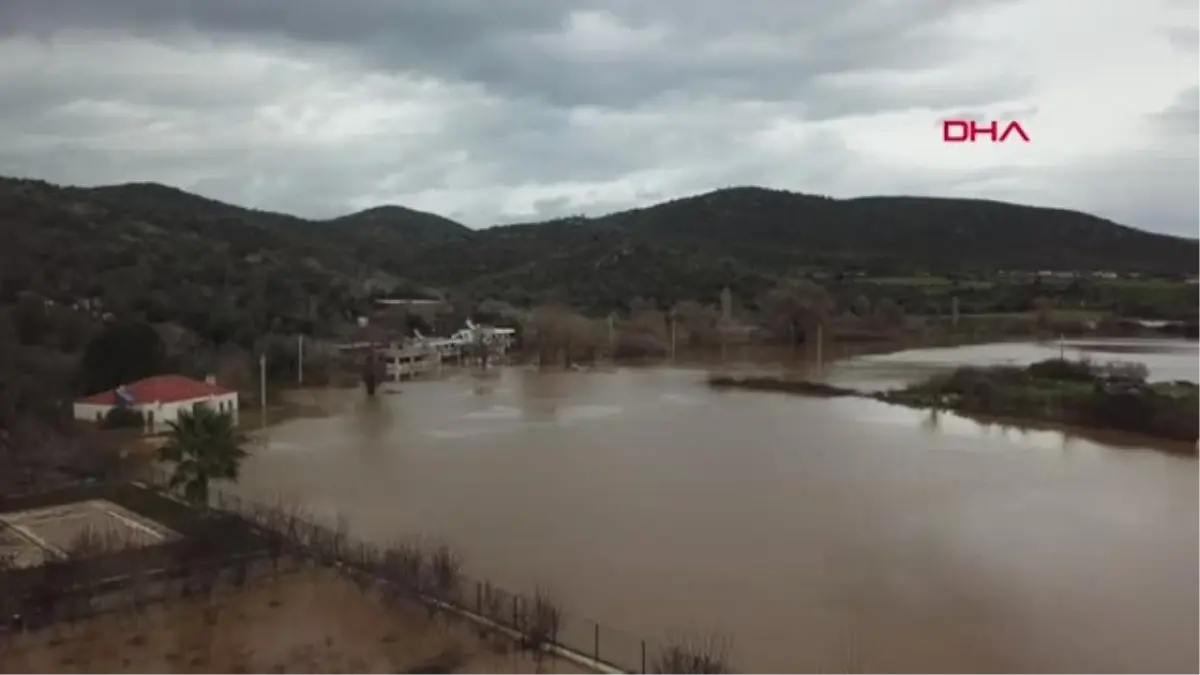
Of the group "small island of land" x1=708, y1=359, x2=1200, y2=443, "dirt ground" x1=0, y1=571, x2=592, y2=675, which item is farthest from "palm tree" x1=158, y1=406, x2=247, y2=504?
"small island of land" x1=708, y1=359, x2=1200, y2=443

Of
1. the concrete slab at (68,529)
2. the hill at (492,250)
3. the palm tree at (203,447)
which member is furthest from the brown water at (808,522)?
the hill at (492,250)

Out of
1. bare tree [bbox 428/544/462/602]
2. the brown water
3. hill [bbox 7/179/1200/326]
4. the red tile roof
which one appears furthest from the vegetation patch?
hill [bbox 7/179/1200/326]

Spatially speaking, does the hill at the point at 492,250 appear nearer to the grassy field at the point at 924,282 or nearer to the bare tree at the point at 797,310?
the grassy field at the point at 924,282

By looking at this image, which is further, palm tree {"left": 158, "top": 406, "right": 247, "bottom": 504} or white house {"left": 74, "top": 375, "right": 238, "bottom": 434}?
white house {"left": 74, "top": 375, "right": 238, "bottom": 434}

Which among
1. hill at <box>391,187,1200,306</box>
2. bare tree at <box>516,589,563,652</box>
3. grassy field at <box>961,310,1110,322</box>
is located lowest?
bare tree at <box>516,589,563,652</box>

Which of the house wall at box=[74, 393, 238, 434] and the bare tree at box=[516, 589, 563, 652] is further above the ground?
the house wall at box=[74, 393, 238, 434]

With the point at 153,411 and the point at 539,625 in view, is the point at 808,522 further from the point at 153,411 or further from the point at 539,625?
the point at 153,411

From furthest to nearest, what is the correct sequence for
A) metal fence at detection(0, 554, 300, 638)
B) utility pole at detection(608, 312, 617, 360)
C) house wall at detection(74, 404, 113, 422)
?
utility pole at detection(608, 312, 617, 360), house wall at detection(74, 404, 113, 422), metal fence at detection(0, 554, 300, 638)

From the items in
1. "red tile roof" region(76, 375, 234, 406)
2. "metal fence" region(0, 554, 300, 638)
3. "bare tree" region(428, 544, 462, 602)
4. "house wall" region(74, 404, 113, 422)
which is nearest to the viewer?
"metal fence" region(0, 554, 300, 638)

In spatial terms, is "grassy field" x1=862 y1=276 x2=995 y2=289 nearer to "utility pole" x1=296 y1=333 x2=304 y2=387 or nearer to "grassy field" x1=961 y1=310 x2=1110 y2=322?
"grassy field" x1=961 y1=310 x2=1110 y2=322
